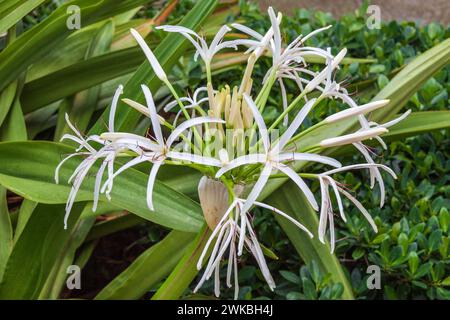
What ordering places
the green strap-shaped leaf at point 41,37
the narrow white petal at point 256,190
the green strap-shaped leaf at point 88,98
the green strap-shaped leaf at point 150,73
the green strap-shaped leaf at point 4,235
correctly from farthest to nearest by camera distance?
the green strap-shaped leaf at point 88,98 < the green strap-shaped leaf at point 41,37 < the green strap-shaped leaf at point 4,235 < the green strap-shaped leaf at point 150,73 < the narrow white petal at point 256,190

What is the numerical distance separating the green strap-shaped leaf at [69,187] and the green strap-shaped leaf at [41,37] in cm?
34

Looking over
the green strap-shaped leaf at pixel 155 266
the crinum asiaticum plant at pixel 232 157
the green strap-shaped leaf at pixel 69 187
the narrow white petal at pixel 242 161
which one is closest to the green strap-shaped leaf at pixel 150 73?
the green strap-shaped leaf at pixel 69 187

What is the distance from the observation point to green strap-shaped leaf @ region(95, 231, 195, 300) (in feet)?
3.99

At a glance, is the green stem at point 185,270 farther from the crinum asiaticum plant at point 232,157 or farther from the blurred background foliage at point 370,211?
the blurred background foliage at point 370,211

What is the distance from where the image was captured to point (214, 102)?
0.82m

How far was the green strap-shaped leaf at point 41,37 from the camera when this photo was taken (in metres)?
1.38

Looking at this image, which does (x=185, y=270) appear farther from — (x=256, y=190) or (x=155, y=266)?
(x=155, y=266)

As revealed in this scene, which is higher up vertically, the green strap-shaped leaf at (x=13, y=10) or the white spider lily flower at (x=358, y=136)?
the green strap-shaped leaf at (x=13, y=10)

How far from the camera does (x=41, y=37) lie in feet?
4.53

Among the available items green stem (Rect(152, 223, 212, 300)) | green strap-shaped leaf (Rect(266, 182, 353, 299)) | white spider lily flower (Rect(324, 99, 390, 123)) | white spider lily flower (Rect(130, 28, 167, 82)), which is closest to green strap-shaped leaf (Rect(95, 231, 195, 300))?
green strap-shaped leaf (Rect(266, 182, 353, 299))

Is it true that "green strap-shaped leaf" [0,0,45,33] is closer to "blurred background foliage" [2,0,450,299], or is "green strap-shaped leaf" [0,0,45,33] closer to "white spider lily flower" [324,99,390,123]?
"blurred background foliage" [2,0,450,299]

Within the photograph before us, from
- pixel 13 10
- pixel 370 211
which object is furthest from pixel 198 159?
pixel 13 10

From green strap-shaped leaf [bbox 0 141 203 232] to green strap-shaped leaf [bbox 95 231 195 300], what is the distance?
134 mm

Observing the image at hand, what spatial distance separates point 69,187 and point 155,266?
0.77 ft
